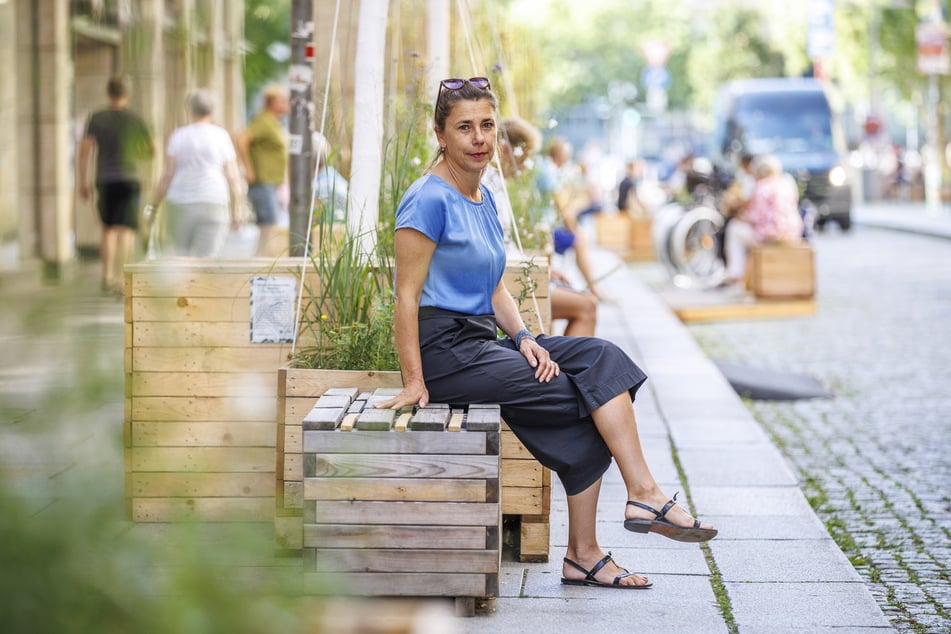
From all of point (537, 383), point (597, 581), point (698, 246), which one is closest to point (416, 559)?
point (537, 383)

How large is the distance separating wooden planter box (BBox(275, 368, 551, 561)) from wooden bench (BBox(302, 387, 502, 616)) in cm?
65

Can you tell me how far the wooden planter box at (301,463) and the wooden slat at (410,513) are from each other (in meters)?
0.65

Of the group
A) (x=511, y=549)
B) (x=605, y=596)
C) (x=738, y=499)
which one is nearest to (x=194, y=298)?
(x=511, y=549)

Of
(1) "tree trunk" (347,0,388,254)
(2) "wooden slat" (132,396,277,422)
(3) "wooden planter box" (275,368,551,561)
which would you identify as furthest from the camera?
(1) "tree trunk" (347,0,388,254)

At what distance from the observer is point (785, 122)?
30.0 m

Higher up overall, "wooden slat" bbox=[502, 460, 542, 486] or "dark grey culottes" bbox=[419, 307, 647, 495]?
"dark grey culottes" bbox=[419, 307, 647, 495]

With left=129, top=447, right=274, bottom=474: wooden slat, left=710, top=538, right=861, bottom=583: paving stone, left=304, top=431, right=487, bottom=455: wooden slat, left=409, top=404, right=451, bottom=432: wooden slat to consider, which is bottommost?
left=710, top=538, right=861, bottom=583: paving stone

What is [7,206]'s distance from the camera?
3.40ft

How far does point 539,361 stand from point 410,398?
402 millimetres

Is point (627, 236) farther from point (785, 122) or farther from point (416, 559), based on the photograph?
point (416, 559)

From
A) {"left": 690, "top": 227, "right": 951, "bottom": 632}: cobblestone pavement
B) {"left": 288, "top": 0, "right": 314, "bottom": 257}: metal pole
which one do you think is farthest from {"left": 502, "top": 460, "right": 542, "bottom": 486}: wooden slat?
{"left": 288, "top": 0, "right": 314, "bottom": 257}: metal pole

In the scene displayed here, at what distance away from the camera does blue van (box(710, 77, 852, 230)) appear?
29.0 meters

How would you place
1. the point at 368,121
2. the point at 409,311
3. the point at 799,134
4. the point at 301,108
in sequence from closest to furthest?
the point at 409,311 → the point at 368,121 → the point at 301,108 → the point at 799,134

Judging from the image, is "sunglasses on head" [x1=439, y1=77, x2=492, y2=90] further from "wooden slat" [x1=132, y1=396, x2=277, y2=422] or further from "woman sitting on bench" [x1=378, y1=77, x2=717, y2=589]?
"wooden slat" [x1=132, y1=396, x2=277, y2=422]
